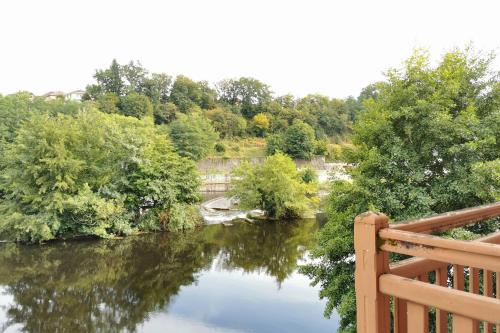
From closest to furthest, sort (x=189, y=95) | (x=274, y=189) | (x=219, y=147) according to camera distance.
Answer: (x=274, y=189) → (x=219, y=147) → (x=189, y=95)

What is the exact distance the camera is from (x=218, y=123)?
4353 cm

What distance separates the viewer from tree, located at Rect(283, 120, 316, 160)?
37312mm

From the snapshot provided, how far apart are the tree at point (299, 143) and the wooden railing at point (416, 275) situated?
3610cm

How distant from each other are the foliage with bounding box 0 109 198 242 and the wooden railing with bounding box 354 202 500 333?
1536 cm

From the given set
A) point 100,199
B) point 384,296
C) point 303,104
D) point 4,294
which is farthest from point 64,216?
point 303,104

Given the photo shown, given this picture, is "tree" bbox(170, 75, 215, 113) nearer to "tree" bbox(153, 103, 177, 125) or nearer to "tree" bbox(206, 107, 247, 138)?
"tree" bbox(153, 103, 177, 125)

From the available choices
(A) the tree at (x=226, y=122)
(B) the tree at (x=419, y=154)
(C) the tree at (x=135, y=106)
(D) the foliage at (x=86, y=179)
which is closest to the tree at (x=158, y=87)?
(C) the tree at (x=135, y=106)

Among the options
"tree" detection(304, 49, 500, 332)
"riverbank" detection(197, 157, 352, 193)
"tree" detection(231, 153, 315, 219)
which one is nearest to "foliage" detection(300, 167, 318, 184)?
"tree" detection(231, 153, 315, 219)

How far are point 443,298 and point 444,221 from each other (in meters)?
0.34

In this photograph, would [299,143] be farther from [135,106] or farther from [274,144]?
[135,106]

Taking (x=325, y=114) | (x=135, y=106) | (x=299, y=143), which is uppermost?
(x=135, y=106)

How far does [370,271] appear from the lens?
4.31 feet

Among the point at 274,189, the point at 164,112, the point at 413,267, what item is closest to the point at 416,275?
the point at 413,267

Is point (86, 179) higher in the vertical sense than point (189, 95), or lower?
lower
